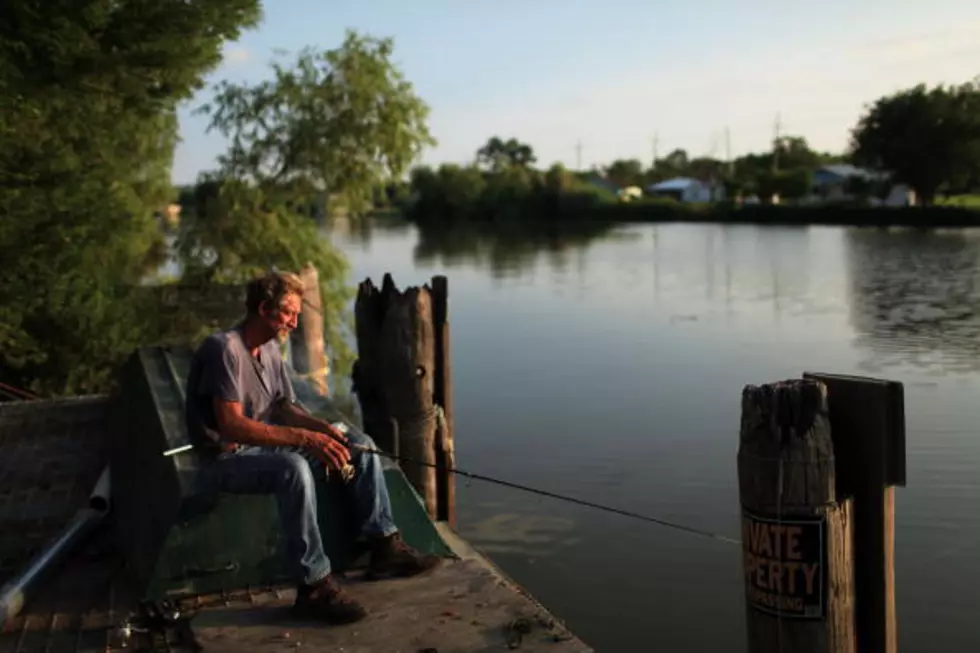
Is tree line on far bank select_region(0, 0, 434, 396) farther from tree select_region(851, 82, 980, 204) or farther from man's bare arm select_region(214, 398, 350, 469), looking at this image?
tree select_region(851, 82, 980, 204)

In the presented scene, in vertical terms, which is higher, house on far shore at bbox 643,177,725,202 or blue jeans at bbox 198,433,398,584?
house on far shore at bbox 643,177,725,202

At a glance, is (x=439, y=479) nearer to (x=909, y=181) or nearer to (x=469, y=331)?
(x=469, y=331)

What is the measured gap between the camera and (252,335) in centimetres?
528

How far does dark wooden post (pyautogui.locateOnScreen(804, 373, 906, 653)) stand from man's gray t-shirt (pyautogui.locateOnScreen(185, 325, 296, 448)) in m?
2.66

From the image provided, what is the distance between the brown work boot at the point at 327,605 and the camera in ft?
16.1

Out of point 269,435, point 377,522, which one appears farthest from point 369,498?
point 269,435

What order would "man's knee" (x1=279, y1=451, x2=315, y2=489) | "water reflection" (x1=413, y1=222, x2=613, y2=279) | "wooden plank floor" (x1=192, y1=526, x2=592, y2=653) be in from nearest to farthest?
"wooden plank floor" (x1=192, y1=526, x2=592, y2=653) < "man's knee" (x1=279, y1=451, x2=315, y2=489) < "water reflection" (x1=413, y1=222, x2=613, y2=279)

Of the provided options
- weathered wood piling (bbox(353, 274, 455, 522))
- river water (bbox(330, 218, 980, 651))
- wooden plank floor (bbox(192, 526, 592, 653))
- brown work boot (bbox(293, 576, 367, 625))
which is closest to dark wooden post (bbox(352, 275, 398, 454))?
weathered wood piling (bbox(353, 274, 455, 522))

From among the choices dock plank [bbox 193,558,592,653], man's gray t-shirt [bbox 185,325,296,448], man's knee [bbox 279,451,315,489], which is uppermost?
man's gray t-shirt [bbox 185,325,296,448]

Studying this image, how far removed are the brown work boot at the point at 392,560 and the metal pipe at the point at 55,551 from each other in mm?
1870

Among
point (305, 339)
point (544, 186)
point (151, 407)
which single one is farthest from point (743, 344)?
point (544, 186)

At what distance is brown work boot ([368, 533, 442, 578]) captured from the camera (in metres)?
5.49

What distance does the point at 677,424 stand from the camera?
578 inches

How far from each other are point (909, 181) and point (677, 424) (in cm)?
6869
